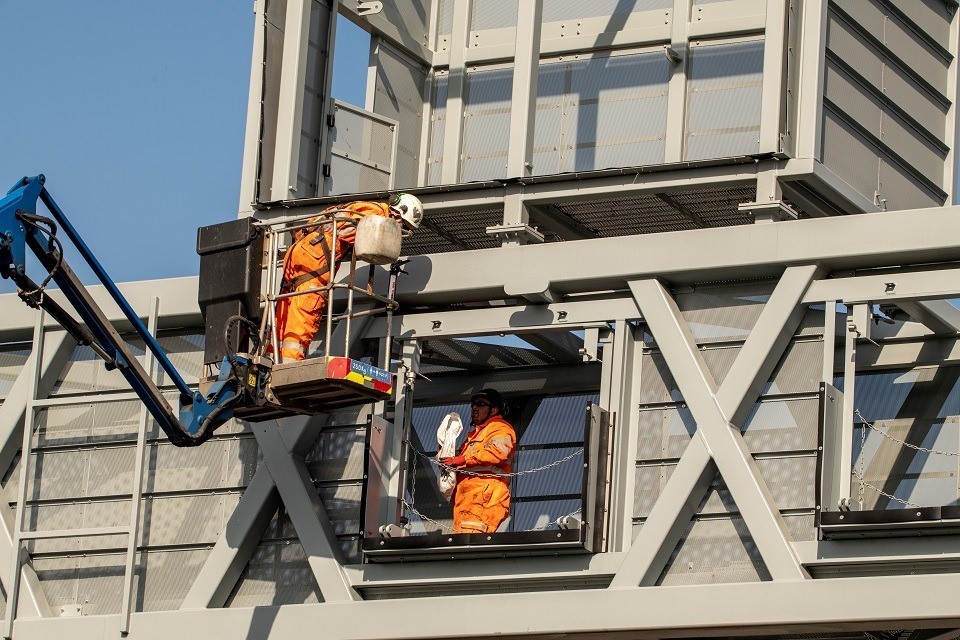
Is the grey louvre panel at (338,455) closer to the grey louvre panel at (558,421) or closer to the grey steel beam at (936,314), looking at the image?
the grey louvre panel at (558,421)

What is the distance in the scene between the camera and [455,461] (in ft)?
61.2

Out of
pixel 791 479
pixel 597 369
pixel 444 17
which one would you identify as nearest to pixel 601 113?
pixel 444 17

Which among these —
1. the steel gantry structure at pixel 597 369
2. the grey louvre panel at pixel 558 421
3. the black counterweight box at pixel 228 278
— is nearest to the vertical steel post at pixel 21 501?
the steel gantry structure at pixel 597 369

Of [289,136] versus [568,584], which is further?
[289,136]

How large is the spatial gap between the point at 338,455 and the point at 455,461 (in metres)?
1.28

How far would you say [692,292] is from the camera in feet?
57.9

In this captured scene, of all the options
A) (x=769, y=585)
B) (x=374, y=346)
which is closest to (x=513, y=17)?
(x=374, y=346)

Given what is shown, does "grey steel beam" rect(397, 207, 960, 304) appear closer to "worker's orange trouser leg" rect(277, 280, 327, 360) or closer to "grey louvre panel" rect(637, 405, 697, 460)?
"worker's orange trouser leg" rect(277, 280, 327, 360)

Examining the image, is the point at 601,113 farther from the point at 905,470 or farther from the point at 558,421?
the point at 905,470

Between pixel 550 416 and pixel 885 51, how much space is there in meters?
5.48

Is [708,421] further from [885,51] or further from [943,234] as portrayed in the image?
[885,51]

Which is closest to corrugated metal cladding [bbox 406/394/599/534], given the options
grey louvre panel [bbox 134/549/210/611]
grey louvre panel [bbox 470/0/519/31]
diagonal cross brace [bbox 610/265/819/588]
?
diagonal cross brace [bbox 610/265/819/588]

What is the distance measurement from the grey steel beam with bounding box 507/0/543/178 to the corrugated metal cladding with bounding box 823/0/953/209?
118 inches

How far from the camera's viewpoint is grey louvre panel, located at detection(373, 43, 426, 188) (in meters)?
22.6
